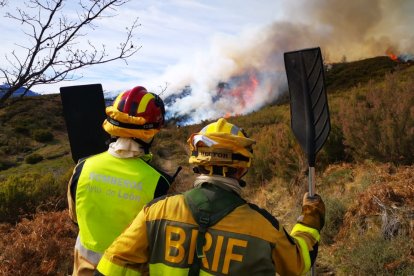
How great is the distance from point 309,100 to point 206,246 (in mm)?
1644

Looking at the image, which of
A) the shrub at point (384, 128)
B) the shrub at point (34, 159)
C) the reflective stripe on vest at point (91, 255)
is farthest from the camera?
the shrub at point (34, 159)

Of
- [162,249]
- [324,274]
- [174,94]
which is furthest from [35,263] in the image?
[174,94]

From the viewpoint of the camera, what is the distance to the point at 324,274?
15.6ft

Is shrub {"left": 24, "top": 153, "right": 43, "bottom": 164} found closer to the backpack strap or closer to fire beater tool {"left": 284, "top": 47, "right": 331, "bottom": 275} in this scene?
fire beater tool {"left": 284, "top": 47, "right": 331, "bottom": 275}

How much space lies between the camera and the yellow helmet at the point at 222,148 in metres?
2.04

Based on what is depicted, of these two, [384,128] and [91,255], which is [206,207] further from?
[384,128]

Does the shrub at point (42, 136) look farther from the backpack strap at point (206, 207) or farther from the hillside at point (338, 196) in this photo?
the backpack strap at point (206, 207)

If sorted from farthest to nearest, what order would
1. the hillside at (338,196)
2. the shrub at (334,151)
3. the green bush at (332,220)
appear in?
the shrub at (334,151) < the green bush at (332,220) < the hillside at (338,196)

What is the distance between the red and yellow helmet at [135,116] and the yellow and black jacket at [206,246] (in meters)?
0.76

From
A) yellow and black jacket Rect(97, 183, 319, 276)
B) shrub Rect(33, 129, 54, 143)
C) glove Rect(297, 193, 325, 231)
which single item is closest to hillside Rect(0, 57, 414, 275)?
glove Rect(297, 193, 325, 231)

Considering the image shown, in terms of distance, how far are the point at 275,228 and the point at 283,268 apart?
0.73 ft

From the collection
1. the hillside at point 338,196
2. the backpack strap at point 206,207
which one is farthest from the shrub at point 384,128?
the backpack strap at point 206,207

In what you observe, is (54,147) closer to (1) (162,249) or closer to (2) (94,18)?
(2) (94,18)

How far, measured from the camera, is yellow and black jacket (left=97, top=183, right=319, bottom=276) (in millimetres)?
1922
